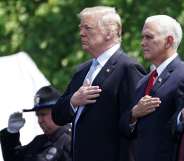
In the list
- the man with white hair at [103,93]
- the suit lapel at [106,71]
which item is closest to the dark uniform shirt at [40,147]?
the man with white hair at [103,93]

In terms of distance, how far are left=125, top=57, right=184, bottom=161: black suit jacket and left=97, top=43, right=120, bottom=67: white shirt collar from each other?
47cm

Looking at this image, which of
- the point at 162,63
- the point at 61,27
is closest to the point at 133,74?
the point at 162,63

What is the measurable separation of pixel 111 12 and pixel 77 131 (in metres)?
0.81

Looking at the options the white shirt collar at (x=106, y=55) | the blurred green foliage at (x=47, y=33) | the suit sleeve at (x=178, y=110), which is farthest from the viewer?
the blurred green foliage at (x=47, y=33)

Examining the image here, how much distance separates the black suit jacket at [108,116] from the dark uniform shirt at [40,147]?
771 millimetres

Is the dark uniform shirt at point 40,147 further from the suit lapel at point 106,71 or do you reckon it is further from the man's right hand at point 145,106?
the man's right hand at point 145,106

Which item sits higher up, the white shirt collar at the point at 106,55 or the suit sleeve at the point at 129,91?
the white shirt collar at the point at 106,55

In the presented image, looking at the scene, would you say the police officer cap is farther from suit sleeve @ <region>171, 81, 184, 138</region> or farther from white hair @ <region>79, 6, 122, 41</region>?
suit sleeve @ <region>171, 81, 184, 138</region>

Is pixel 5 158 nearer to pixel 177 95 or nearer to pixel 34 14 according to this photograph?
pixel 177 95

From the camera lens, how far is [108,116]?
29.0 feet

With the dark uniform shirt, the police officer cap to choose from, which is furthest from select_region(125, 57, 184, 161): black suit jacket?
the police officer cap

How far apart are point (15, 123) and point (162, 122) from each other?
5.89 feet

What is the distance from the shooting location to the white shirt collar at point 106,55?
29.3 feet

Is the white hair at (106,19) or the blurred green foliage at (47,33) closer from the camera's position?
the white hair at (106,19)
